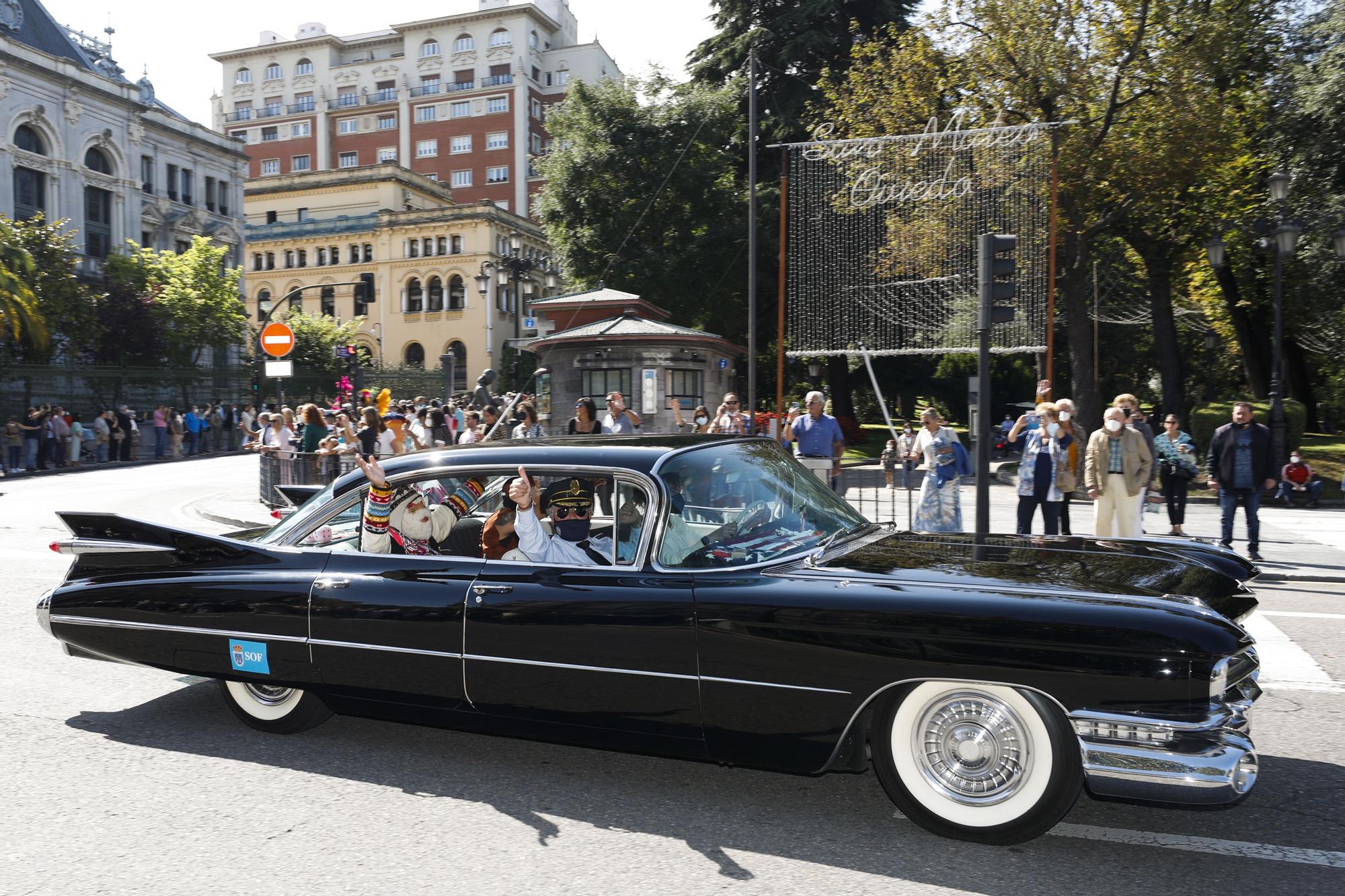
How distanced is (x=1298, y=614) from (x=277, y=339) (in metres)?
15.6

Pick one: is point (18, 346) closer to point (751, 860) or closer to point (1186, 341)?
point (751, 860)

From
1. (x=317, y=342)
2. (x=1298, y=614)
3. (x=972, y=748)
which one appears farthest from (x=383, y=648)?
(x=317, y=342)

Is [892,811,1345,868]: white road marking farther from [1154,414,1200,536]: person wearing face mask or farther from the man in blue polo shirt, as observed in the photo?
[1154,414,1200,536]: person wearing face mask

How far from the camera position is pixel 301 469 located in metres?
15.5

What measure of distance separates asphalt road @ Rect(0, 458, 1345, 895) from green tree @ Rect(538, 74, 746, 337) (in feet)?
102

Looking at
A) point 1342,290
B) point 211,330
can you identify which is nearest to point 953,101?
point 1342,290

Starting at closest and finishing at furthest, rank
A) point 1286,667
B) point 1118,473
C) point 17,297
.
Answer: point 1286,667 < point 1118,473 < point 17,297

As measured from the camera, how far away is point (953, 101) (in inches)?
885

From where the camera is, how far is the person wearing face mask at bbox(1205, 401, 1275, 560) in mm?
11359

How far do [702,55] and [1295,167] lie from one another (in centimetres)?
2029

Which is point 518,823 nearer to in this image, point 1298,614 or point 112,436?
point 1298,614

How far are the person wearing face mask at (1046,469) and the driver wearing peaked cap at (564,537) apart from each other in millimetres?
6765

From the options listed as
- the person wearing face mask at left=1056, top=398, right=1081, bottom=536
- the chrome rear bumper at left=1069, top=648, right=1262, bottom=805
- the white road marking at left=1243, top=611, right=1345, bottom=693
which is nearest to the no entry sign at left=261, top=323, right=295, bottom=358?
the person wearing face mask at left=1056, top=398, right=1081, bottom=536

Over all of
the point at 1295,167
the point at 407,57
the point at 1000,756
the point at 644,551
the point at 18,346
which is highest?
the point at 407,57
